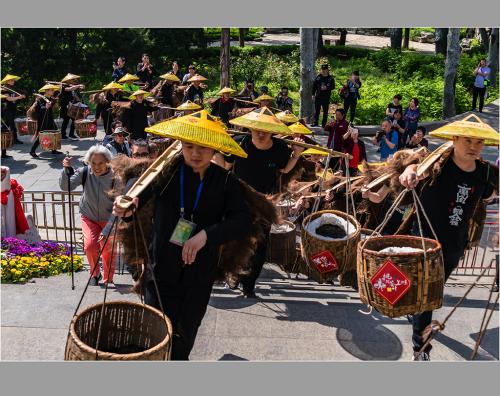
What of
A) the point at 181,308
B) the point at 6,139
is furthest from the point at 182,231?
the point at 6,139

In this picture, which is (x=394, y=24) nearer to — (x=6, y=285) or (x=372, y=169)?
(x=372, y=169)

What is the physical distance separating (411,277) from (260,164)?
2.56 m

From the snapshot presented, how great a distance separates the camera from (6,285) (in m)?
6.62

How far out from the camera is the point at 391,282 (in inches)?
177

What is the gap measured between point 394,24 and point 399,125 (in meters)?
7.68

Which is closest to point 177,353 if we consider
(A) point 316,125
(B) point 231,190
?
(B) point 231,190

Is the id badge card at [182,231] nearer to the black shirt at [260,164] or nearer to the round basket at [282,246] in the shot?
the black shirt at [260,164]

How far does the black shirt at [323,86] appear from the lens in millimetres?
17250

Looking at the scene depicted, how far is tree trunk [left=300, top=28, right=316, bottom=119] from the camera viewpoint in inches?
690

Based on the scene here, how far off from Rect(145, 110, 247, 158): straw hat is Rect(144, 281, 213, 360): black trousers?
3.34 ft

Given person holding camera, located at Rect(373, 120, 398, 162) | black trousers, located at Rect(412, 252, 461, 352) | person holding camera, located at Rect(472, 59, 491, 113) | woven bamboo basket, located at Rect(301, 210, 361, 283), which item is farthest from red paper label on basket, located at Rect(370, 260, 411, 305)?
person holding camera, located at Rect(472, 59, 491, 113)

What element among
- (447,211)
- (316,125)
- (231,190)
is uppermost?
(231,190)

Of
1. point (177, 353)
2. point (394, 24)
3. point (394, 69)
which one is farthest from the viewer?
point (394, 69)

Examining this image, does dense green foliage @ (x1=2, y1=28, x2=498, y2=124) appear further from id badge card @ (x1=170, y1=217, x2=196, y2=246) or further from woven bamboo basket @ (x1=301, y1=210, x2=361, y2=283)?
id badge card @ (x1=170, y1=217, x2=196, y2=246)
